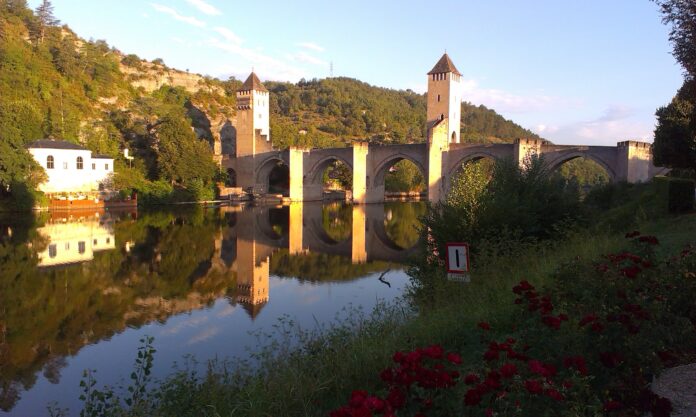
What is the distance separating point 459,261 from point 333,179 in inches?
2174

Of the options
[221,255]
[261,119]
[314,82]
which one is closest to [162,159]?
[261,119]

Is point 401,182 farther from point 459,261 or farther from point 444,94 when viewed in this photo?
point 459,261

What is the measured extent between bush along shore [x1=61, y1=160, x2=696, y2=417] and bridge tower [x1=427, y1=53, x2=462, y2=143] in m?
36.0

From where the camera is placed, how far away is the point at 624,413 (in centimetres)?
325

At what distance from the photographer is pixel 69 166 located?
36.6 m

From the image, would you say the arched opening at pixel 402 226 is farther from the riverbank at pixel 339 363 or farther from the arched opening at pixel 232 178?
the arched opening at pixel 232 178

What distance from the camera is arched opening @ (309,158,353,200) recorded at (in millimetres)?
50688

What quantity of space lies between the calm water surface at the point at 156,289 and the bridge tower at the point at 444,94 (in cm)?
2129

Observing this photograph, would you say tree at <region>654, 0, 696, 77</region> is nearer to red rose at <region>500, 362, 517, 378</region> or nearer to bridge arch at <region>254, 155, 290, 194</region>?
red rose at <region>500, 362, 517, 378</region>

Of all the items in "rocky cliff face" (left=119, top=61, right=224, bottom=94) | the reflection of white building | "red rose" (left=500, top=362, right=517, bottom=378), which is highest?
"rocky cliff face" (left=119, top=61, right=224, bottom=94)

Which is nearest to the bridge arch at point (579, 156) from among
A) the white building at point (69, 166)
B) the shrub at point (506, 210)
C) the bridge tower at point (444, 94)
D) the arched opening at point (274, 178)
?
the bridge tower at point (444, 94)

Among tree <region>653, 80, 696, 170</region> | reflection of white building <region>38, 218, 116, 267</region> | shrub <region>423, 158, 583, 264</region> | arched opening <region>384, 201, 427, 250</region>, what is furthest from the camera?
arched opening <region>384, 201, 427, 250</region>

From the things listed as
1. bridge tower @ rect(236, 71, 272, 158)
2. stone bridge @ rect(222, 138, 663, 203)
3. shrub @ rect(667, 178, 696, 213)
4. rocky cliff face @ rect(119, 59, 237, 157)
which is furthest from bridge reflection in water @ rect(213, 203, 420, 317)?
rocky cliff face @ rect(119, 59, 237, 157)

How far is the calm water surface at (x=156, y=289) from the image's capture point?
27.7ft
